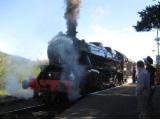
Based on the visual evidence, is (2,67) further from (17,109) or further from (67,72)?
(17,109)

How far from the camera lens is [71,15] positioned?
27.1 m

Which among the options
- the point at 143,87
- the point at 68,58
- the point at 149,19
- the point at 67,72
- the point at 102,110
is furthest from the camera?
the point at 149,19

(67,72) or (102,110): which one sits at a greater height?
(67,72)

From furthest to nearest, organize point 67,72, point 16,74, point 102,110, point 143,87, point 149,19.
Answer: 1. point 16,74
2. point 149,19
3. point 67,72
4. point 102,110
5. point 143,87

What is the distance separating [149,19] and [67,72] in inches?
255

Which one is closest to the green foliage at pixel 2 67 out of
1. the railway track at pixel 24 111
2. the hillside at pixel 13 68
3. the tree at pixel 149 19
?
the hillside at pixel 13 68

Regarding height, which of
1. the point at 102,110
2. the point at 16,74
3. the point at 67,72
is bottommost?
the point at 102,110

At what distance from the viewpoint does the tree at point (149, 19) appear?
2258 centimetres

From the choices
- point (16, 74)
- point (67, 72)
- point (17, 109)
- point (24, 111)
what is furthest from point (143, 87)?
point (16, 74)

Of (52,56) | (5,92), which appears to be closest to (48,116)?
(52,56)

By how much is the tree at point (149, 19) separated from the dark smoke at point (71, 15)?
403cm

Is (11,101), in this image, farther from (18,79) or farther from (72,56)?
(18,79)

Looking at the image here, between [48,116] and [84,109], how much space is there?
147 centimetres

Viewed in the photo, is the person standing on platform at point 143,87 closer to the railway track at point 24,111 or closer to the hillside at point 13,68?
the railway track at point 24,111
